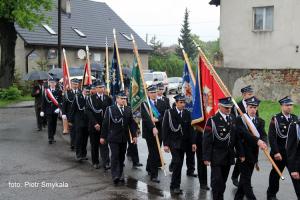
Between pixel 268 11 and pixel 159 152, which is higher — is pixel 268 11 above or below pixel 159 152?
above

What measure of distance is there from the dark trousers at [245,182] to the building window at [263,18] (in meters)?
16.6

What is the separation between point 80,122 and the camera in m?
11.8

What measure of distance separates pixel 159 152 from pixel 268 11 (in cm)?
1586

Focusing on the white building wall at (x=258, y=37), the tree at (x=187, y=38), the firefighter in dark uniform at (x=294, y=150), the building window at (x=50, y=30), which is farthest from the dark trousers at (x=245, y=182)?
the tree at (x=187, y=38)

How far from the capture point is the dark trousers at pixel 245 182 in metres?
8.06

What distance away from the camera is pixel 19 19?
26234 mm

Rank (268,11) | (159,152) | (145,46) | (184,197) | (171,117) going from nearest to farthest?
(184,197) → (171,117) → (159,152) → (268,11) → (145,46)

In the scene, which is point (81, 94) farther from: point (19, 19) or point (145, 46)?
point (145, 46)

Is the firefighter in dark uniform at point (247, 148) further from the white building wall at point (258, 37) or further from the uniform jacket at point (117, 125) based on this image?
the white building wall at point (258, 37)

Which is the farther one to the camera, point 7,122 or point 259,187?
point 7,122

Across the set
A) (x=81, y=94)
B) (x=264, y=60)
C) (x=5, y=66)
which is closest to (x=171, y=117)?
(x=81, y=94)

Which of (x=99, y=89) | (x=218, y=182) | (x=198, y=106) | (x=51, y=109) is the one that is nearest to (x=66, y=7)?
(x=51, y=109)

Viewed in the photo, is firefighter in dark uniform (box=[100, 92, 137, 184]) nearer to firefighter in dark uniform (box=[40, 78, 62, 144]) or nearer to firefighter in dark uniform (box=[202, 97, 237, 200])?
firefighter in dark uniform (box=[202, 97, 237, 200])

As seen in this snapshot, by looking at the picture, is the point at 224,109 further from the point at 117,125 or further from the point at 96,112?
the point at 96,112
